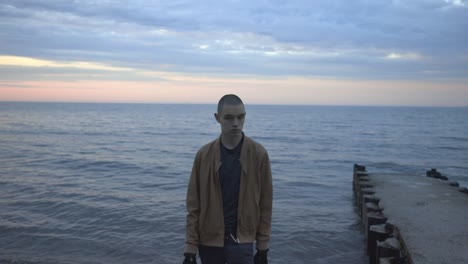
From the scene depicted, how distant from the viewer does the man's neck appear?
3.75 metres

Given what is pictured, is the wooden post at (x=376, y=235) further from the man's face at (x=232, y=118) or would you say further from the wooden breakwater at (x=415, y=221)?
the man's face at (x=232, y=118)

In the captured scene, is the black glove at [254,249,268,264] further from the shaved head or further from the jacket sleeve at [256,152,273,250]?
the shaved head

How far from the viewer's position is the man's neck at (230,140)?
3.75 metres

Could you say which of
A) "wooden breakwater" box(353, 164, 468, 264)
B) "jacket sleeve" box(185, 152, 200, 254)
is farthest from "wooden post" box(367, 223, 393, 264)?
"jacket sleeve" box(185, 152, 200, 254)

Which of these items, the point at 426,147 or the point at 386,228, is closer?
the point at 386,228

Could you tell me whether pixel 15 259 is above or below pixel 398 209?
below

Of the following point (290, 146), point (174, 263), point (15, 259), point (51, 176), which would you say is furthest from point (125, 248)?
point (290, 146)

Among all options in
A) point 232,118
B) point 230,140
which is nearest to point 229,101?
point 232,118

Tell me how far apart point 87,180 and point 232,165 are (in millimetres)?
18069

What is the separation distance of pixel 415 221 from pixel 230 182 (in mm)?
6604

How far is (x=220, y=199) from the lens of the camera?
3.75 metres

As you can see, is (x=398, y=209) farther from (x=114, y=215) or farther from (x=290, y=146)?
(x=290, y=146)

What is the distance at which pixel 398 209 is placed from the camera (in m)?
10.2

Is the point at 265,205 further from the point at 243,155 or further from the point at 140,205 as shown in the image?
the point at 140,205
